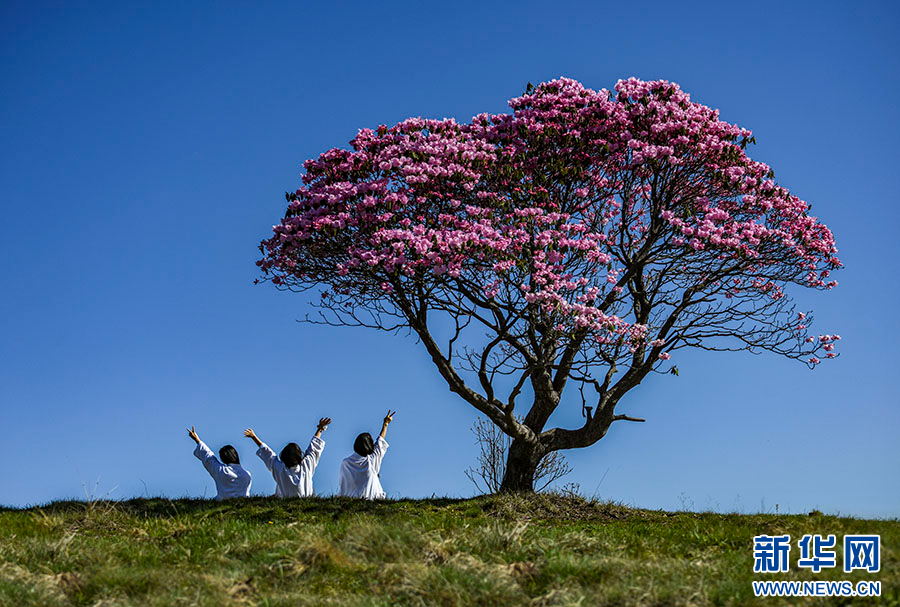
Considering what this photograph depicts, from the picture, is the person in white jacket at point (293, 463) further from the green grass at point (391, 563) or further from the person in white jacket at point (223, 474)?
the green grass at point (391, 563)

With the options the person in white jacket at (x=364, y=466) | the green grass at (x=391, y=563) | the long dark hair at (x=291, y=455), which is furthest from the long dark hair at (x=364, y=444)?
the green grass at (x=391, y=563)

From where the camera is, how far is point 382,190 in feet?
46.6

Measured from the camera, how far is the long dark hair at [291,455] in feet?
52.5

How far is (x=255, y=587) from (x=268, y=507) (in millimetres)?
5829

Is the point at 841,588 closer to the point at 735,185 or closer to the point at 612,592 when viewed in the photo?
the point at 612,592

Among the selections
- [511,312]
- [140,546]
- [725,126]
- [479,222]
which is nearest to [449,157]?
[479,222]

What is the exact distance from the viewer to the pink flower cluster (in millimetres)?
13875

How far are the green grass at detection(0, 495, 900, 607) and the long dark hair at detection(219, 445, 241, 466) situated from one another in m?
3.47

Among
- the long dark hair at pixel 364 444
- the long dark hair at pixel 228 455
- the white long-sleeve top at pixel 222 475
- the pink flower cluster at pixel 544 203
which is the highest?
the pink flower cluster at pixel 544 203

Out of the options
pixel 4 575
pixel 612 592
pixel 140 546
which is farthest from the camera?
pixel 140 546

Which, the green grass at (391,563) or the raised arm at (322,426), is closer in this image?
the green grass at (391,563)

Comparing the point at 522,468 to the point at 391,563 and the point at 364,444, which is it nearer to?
the point at 364,444

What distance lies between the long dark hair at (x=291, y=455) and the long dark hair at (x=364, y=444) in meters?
1.08

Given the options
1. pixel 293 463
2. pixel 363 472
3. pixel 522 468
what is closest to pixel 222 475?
pixel 293 463
